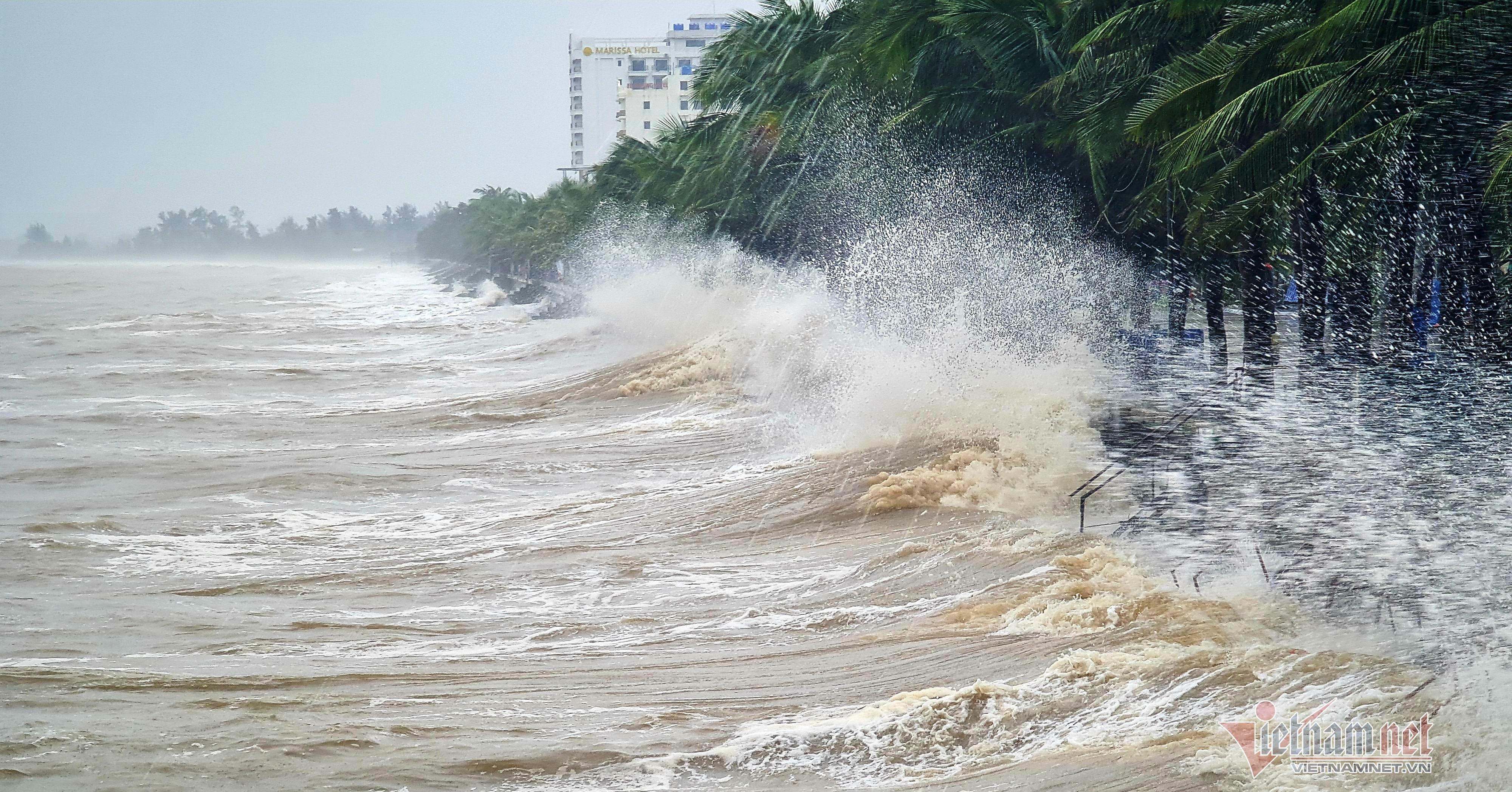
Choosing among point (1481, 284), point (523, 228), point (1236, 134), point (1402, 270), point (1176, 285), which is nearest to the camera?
point (1481, 284)

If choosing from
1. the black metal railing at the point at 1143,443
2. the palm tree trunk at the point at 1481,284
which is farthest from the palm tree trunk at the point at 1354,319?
the palm tree trunk at the point at 1481,284

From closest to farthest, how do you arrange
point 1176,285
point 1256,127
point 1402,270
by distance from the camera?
point 1402,270, point 1256,127, point 1176,285

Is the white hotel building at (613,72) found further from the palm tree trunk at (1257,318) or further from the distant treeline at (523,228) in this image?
the palm tree trunk at (1257,318)

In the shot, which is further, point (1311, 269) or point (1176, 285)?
point (1176, 285)

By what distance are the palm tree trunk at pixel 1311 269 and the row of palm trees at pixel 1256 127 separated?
0.03 meters

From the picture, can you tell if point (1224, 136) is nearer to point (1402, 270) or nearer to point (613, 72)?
point (1402, 270)

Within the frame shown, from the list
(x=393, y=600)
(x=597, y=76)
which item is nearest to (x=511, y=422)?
(x=393, y=600)

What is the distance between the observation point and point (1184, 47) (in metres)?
13.1

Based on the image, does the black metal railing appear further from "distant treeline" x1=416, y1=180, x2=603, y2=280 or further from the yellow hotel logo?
the yellow hotel logo

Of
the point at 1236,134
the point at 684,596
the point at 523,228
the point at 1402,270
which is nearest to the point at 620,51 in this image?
the point at 523,228

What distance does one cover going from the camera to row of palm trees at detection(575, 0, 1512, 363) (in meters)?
8.73

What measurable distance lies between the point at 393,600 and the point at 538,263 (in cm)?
6226

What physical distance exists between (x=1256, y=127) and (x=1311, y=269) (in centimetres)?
142

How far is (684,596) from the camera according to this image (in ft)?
31.3
